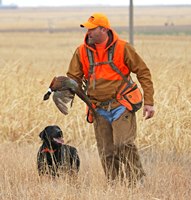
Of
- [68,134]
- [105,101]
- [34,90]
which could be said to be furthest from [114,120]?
[34,90]

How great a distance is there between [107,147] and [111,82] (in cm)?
68

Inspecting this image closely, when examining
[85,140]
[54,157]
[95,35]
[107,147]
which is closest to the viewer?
[95,35]

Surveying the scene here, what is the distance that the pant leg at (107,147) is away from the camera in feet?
20.1

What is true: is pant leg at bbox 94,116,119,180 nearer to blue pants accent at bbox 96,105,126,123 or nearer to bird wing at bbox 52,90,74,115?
blue pants accent at bbox 96,105,126,123

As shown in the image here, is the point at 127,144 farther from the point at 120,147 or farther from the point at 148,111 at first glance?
the point at 148,111

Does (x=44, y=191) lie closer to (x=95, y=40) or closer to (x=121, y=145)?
(x=121, y=145)

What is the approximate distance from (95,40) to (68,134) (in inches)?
128

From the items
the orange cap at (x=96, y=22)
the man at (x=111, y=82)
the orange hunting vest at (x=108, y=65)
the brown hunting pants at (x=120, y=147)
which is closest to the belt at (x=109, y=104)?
the man at (x=111, y=82)

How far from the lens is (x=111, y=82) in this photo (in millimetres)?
5871

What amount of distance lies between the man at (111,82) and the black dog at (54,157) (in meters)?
0.37

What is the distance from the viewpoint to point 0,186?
5.98 m

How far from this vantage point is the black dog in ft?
20.4

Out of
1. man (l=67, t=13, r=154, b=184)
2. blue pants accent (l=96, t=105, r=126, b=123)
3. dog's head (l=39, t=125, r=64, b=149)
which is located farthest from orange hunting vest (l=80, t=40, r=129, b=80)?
dog's head (l=39, t=125, r=64, b=149)

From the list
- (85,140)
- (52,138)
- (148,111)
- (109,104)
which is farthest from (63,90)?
(85,140)
